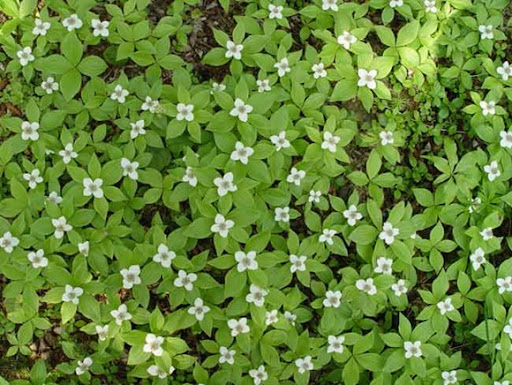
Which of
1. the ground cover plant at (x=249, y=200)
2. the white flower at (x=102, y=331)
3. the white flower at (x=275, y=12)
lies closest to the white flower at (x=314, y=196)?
the ground cover plant at (x=249, y=200)

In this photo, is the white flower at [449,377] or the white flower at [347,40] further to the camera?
the white flower at [347,40]

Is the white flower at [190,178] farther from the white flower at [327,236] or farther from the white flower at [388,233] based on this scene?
the white flower at [388,233]

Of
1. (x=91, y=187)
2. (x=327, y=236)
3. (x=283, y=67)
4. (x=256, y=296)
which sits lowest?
(x=256, y=296)

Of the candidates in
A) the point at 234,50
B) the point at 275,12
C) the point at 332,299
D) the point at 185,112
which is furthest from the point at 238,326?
the point at 275,12

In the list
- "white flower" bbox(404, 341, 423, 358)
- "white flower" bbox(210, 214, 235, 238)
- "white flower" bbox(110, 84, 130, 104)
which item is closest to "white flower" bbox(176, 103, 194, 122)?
"white flower" bbox(110, 84, 130, 104)

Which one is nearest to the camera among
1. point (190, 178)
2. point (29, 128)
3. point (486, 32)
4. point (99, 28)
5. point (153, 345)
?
point (153, 345)

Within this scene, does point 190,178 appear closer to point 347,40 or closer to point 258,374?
point 258,374
